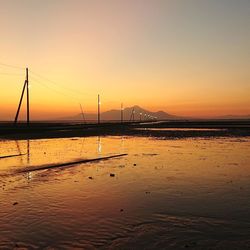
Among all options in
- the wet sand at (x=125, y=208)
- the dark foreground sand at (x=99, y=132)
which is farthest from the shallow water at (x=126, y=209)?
the dark foreground sand at (x=99, y=132)

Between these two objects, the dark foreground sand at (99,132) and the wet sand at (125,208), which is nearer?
the wet sand at (125,208)

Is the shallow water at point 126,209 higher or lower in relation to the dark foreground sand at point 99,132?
lower

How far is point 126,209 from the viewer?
10531 millimetres

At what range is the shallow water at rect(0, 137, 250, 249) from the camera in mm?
7711

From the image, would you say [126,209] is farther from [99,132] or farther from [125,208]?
[99,132]

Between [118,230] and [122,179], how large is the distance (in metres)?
7.39

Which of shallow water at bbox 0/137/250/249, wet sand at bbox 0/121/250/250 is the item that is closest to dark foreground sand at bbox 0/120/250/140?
wet sand at bbox 0/121/250/250

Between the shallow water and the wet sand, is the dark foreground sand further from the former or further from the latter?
the shallow water

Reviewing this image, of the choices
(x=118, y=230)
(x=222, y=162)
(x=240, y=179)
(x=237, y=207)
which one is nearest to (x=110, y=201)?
(x=118, y=230)

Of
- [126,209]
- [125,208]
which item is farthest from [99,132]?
[126,209]

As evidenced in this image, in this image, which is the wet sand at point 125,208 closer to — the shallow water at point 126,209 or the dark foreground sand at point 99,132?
the shallow water at point 126,209

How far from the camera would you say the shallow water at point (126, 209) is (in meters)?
7.71

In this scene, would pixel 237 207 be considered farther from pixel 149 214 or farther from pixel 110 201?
pixel 110 201

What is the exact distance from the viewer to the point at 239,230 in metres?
8.38
